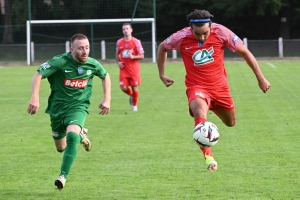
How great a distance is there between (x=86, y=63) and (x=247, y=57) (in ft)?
6.21

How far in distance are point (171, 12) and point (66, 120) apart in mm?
44944

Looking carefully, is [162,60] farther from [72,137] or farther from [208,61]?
[72,137]

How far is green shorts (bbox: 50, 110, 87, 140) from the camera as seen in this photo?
24.7 ft

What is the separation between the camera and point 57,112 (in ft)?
25.5

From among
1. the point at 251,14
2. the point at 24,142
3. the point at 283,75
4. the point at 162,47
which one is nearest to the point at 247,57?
the point at 162,47

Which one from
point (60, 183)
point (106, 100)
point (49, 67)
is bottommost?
point (60, 183)

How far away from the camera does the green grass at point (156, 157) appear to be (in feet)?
23.7

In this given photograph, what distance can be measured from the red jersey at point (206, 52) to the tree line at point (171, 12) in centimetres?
3005

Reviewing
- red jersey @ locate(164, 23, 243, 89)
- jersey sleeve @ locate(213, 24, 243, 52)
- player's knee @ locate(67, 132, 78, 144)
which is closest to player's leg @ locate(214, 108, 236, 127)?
red jersey @ locate(164, 23, 243, 89)

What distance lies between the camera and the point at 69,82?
7.70m

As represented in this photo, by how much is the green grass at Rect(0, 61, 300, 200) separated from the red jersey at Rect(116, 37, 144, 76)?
0.94 metres

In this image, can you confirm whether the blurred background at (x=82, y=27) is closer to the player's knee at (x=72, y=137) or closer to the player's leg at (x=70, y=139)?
the player's leg at (x=70, y=139)

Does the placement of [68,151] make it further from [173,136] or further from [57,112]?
[173,136]

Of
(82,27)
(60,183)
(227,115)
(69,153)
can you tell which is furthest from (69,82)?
(82,27)
